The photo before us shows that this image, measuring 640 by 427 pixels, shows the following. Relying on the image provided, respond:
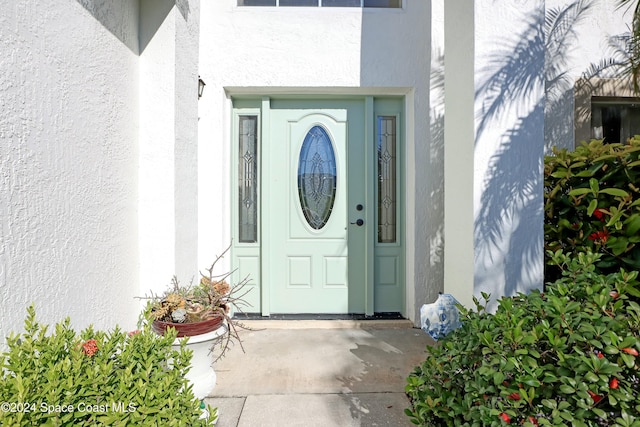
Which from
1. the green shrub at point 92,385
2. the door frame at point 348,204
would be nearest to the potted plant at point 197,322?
the green shrub at point 92,385

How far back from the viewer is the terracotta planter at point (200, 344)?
188 cm

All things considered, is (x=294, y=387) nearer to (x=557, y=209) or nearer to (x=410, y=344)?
(x=410, y=344)

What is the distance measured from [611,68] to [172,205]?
472cm

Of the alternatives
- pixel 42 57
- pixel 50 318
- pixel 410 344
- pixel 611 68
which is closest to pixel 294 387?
pixel 410 344

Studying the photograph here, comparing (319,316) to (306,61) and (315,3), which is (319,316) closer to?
(306,61)

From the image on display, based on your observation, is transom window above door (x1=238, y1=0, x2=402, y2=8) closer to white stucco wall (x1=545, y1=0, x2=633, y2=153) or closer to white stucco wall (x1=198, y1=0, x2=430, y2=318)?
white stucco wall (x1=198, y1=0, x2=430, y2=318)

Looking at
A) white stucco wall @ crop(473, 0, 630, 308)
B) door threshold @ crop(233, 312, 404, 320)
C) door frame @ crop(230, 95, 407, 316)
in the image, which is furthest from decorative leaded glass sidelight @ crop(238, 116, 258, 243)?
white stucco wall @ crop(473, 0, 630, 308)

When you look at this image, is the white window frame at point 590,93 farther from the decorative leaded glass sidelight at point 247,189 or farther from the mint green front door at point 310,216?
the decorative leaded glass sidelight at point 247,189

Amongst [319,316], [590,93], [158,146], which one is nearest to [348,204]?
[319,316]

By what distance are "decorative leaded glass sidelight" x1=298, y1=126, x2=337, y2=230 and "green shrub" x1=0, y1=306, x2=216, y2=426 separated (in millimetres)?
2727

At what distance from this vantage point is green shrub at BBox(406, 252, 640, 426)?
1147mm

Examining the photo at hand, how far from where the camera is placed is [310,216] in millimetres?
3859

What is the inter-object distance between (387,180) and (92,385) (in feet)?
11.0

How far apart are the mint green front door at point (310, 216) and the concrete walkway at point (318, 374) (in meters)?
0.35
